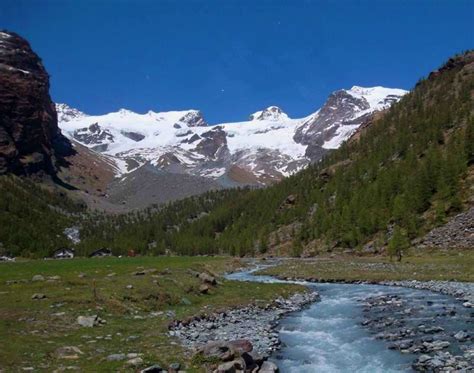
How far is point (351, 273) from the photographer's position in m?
67.2

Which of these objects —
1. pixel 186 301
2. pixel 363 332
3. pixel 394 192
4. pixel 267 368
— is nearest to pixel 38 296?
pixel 186 301

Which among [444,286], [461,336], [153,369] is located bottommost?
[153,369]

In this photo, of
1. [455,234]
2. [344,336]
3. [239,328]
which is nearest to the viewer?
→ [344,336]

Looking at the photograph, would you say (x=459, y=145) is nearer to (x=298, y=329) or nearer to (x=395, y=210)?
(x=395, y=210)

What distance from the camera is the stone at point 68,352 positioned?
Answer: 20.3 metres

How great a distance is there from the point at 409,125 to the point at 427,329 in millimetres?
170242

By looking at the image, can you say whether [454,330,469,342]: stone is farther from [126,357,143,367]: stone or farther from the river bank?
[126,357,143,367]: stone

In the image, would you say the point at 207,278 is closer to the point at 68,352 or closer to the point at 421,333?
the point at 421,333

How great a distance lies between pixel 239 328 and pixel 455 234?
226ft

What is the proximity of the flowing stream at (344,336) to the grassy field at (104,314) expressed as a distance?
5789 millimetres

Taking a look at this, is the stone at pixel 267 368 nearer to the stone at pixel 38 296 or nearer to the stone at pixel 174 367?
the stone at pixel 174 367

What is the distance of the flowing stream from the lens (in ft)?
74.8

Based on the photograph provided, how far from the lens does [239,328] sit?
99.9 feet

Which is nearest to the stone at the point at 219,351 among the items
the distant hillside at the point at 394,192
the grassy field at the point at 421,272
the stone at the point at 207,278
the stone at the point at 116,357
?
the stone at the point at 116,357
